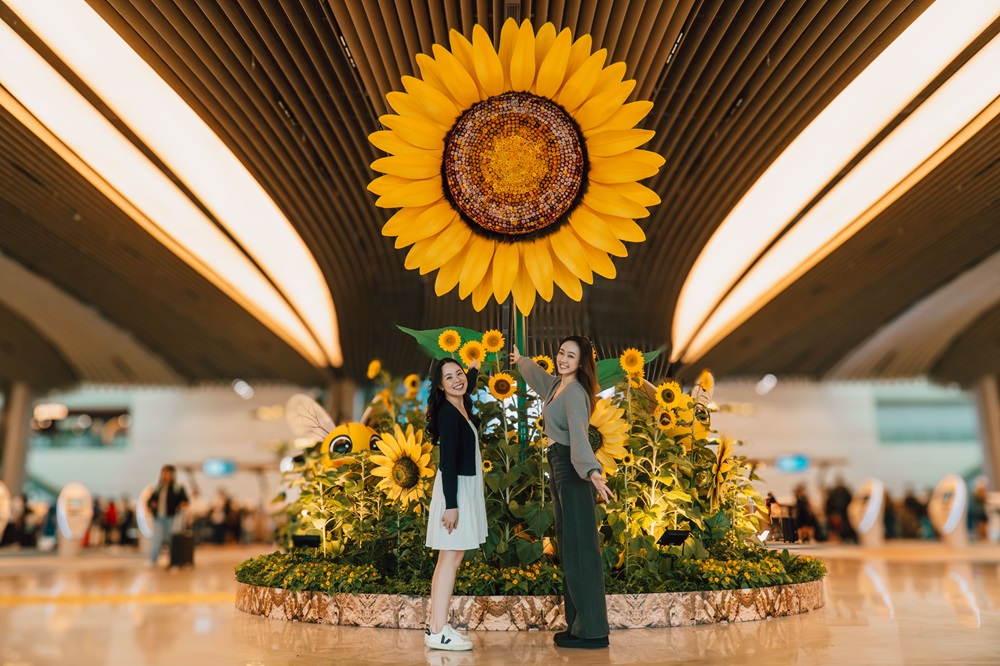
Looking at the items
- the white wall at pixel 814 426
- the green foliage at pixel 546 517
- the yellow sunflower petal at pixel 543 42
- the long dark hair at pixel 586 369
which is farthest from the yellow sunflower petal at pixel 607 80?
the white wall at pixel 814 426

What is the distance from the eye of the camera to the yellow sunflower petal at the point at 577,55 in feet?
13.2

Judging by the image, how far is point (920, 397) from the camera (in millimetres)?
31562

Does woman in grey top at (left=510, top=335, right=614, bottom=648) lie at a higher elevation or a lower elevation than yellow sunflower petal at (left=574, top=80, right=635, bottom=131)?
lower

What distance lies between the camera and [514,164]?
13.8ft

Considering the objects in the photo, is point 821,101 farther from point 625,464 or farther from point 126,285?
point 126,285

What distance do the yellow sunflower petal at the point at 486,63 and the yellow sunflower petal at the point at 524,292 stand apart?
3.03 feet

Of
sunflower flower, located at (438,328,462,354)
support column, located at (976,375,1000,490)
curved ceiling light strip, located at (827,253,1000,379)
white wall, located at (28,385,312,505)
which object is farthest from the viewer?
white wall, located at (28,385,312,505)

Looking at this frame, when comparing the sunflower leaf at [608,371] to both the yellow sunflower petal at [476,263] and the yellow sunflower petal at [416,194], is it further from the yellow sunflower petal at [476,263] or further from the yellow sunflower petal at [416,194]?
the yellow sunflower petal at [416,194]

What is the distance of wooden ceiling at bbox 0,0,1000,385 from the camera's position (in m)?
7.35

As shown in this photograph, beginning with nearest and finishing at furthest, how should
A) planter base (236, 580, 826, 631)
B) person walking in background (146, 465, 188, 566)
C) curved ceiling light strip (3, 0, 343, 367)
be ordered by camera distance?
planter base (236, 580, 826, 631) → curved ceiling light strip (3, 0, 343, 367) → person walking in background (146, 465, 188, 566)

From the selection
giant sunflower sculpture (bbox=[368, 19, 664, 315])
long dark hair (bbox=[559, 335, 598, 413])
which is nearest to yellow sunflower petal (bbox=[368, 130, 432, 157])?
giant sunflower sculpture (bbox=[368, 19, 664, 315])

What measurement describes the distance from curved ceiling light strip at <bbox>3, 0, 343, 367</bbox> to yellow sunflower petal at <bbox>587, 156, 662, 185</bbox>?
17.2ft

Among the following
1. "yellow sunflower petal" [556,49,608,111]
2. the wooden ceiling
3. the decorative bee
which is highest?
the wooden ceiling

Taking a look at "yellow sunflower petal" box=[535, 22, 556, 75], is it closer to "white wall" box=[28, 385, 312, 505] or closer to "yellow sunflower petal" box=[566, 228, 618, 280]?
"yellow sunflower petal" box=[566, 228, 618, 280]
